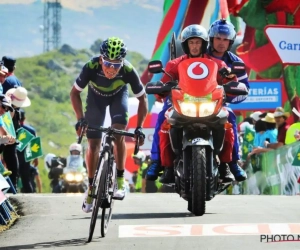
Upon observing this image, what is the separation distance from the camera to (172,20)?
32.4m

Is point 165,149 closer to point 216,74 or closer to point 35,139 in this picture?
point 216,74

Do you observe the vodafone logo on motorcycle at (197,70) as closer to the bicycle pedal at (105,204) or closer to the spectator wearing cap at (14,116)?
the bicycle pedal at (105,204)

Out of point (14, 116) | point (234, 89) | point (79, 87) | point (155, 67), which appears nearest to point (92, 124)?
point (79, 87)

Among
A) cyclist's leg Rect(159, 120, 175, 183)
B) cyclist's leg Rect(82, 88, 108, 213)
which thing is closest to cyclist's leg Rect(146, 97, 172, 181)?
cyclist's leg Rect(159, 120, 175, 183)

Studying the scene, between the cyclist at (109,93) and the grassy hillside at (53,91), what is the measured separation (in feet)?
258

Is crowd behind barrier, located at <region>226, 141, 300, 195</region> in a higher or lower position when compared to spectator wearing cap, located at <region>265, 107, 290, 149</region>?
lower

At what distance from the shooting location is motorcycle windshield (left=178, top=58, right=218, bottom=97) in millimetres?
12355

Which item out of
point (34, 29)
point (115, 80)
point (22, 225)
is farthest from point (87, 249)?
point (34, 29)

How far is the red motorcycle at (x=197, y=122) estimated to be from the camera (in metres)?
12.0

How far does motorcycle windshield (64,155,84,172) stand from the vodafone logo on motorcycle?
45.3 ft

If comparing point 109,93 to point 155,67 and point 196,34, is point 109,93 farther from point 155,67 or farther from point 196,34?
point 196,34

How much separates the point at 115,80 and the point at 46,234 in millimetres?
2203

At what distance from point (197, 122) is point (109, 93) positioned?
1391mm

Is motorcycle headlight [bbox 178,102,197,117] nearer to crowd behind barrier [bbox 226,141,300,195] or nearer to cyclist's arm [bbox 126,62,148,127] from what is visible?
cyclist's arm [bbox 126,62,148,127]
